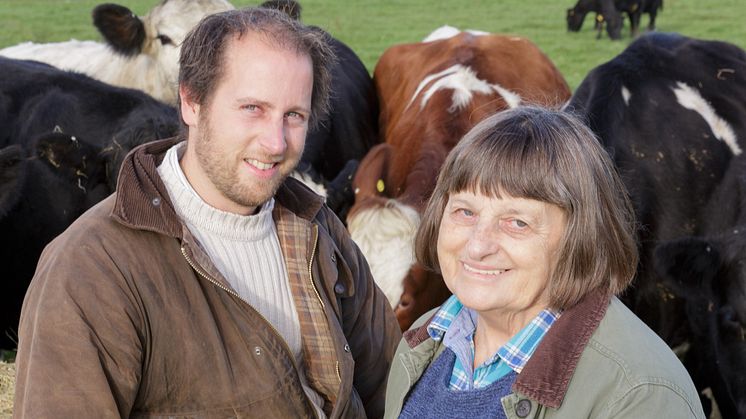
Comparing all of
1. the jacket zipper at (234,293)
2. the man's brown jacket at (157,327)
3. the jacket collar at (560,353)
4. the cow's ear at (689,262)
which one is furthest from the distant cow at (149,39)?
the jacket collar at (560,353)

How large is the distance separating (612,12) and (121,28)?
18485 millimetres

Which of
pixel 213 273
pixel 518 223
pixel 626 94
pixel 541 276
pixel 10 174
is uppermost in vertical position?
pixel 518 223

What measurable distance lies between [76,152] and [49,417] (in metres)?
2.82

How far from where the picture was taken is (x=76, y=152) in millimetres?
4793

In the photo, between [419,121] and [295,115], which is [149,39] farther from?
[295,115]

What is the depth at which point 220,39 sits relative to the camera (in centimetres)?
255

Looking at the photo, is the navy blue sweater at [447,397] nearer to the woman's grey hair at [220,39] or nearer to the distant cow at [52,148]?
the woman's grey hair at [220,39]

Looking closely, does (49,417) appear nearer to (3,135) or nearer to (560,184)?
(560,184)

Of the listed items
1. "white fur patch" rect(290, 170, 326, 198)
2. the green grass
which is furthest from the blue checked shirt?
the green grass

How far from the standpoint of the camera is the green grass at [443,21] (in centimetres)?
1927

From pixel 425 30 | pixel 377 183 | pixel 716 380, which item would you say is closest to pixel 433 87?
pixel 377 183

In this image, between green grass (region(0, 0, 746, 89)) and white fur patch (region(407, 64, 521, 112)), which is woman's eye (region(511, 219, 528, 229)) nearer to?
white fur patch (region(407, 64, 521, 112))

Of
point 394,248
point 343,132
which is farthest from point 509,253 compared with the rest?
point 343,132

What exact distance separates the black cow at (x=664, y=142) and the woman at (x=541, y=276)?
297cm
